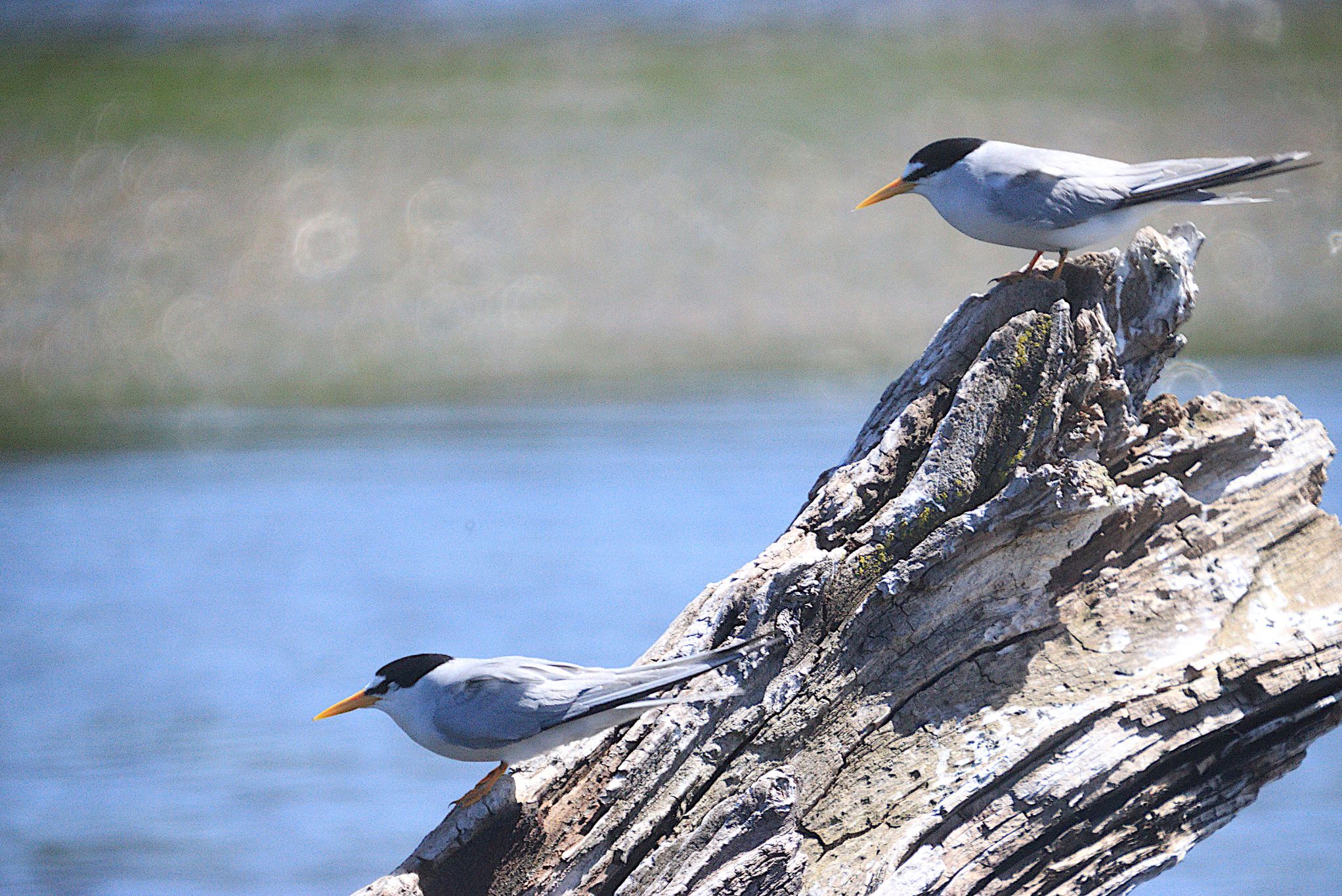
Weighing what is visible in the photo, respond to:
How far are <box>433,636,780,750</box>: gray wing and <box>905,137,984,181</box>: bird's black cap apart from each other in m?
1.60

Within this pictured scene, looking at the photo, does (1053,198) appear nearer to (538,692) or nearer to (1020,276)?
(1020,276)

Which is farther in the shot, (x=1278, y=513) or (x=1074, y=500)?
(x=1278, y=513)

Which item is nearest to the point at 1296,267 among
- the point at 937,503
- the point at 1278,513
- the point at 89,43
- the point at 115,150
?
the point at 1278,513

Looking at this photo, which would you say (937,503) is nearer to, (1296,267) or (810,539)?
(810,539)

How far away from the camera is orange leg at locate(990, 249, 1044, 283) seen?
3.57 meters

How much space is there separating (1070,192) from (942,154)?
476 millimetres

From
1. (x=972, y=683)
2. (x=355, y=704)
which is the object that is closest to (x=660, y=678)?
(x=972, y=683)

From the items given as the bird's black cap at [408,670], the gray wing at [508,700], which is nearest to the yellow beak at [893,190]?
the gray wing at [508,700]

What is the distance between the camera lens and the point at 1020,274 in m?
3.60

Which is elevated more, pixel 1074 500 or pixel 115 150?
pixel 115 150

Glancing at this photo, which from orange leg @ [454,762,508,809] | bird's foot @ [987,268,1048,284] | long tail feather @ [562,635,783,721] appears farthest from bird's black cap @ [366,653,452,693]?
bird's foot @ [987,268,1048,284]

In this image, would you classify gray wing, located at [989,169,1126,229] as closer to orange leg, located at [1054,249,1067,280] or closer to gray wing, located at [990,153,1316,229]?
gray wing, located at [990,153,1316,229]

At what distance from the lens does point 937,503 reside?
3.29 meters

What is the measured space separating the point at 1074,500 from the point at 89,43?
15648mm
